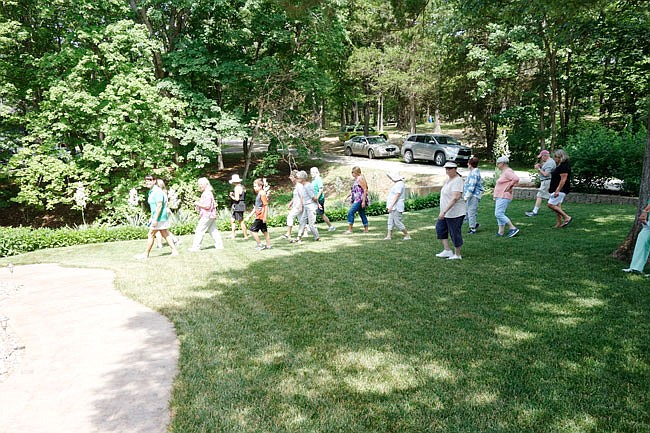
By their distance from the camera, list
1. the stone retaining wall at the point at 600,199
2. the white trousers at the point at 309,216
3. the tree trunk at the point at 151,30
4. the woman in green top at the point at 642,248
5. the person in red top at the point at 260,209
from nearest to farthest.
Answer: the woman in green top at the point at 642,248
the person in red top at the point at 260,209
the white trousers at the point at 309,216
the stone retaining wall at the point at 600,199
the tree trunk at the point at 151,30

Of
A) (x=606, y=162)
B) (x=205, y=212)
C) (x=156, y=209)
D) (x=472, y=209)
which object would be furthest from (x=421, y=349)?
(x=606, y=162)

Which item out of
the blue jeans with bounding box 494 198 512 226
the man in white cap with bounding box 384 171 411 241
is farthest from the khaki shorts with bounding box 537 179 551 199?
the man in white cap with bounding box 384 171 411 241

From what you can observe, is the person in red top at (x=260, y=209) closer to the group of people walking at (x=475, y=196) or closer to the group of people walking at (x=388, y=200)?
the group of people walking at (x=388, y=200)

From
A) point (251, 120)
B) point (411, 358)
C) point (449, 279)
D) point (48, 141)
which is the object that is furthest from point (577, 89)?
point (48, 141)

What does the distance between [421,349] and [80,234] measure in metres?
12.2

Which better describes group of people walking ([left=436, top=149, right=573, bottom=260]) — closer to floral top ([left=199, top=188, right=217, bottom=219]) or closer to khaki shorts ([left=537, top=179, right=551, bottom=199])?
khaki shorts ([left=537, top=179, right=551, bottom=199])

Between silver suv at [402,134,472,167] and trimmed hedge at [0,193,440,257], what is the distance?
33.8 feet

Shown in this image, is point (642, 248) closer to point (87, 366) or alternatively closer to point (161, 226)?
point (87, 366)

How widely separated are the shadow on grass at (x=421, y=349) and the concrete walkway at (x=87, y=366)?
28 cm

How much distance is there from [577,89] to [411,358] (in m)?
25.1

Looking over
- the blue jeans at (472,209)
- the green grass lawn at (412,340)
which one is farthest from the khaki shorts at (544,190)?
the green grass lawn at (412,340)

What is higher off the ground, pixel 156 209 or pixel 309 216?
pixel 156 209

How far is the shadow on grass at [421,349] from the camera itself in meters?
3.19

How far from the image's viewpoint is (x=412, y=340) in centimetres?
444
